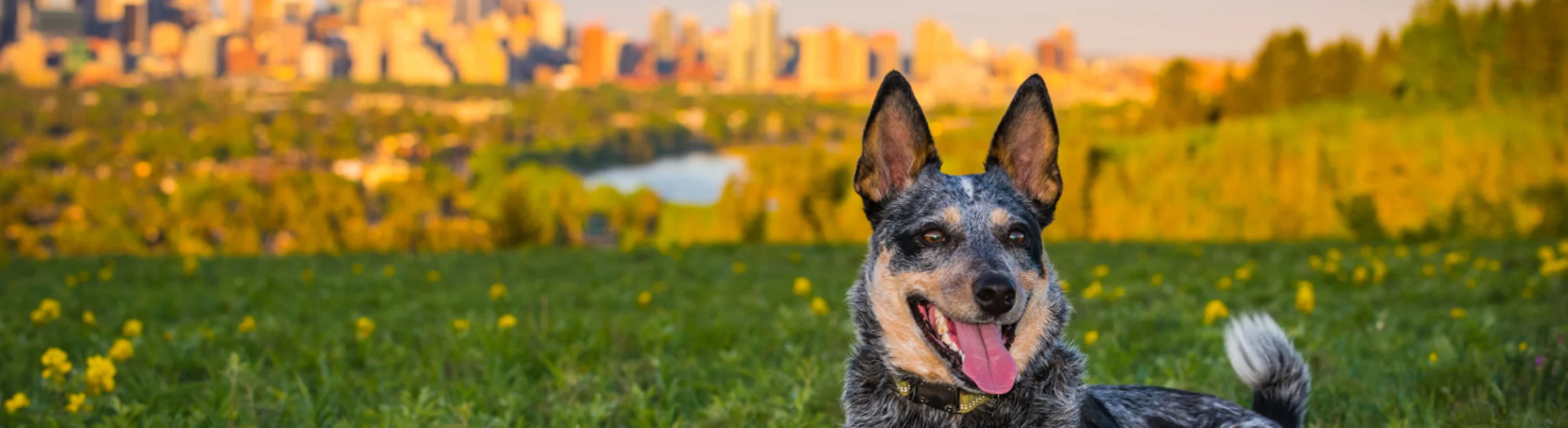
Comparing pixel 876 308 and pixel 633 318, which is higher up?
pixel 876 308

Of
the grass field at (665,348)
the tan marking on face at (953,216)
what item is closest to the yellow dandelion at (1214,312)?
the grass field at (665,348)

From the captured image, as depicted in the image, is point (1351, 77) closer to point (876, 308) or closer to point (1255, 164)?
point (1255, 164)

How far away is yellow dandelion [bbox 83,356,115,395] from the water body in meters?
122

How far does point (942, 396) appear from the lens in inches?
134

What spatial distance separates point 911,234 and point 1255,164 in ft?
194

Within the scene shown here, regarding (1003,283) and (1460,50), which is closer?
(1003,283)

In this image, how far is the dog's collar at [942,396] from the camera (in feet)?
11.0

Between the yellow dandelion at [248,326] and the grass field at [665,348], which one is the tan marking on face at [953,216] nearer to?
the grass field at [665,348]

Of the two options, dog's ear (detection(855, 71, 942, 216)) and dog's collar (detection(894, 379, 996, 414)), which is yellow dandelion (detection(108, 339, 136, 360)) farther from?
dog's collar (detection(894, 379, 996, 414))

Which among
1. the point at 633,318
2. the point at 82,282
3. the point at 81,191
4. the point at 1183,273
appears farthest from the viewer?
the point at 81,191

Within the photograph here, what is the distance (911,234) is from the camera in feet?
12.1

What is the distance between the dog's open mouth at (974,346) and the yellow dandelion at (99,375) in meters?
4.43

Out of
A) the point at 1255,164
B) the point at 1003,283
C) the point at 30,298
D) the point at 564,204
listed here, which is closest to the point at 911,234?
the point at 1003,283

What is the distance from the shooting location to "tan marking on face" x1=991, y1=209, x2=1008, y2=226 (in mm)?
3707
